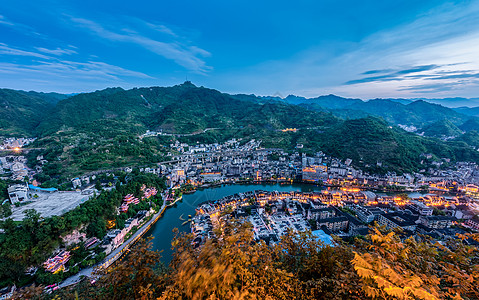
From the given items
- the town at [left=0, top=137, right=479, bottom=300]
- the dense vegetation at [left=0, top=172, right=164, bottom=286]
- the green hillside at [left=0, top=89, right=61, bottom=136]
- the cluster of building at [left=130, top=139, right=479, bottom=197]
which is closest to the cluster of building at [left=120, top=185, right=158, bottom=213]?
the town at [left=0, top=137, right=479, bottom=300]

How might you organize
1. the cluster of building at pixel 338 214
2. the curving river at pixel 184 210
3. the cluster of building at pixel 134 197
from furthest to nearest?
the cluster of building at pixel 134 197 → the cluster of building at pixel 338 214 → the curving river at pixel 184 210

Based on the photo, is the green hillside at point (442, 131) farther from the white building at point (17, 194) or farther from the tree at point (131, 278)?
the white building at point (17, 194)

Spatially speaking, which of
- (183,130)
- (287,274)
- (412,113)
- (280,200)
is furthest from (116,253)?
(412,113)

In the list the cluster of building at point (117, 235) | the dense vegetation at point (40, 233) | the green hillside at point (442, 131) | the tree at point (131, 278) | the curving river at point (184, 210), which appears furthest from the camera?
the green hillside at point (442, 131)

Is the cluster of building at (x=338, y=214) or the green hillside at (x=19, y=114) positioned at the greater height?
the green hillside at (x=19, y=114)

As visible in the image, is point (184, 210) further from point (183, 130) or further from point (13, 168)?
point (183, 130)

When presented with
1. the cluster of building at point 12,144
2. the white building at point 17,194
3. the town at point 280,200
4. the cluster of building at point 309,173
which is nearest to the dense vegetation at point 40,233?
the town at point 280,200

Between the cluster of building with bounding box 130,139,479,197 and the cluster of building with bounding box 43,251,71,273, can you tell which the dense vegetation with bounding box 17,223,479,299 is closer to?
the cluster of building with bounding box 43,251,71,273
